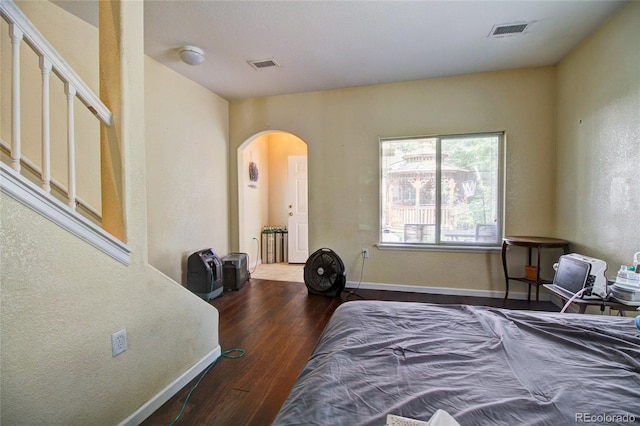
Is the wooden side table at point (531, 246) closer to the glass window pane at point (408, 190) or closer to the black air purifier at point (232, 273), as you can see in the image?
the glass window pane at point (408, 190)

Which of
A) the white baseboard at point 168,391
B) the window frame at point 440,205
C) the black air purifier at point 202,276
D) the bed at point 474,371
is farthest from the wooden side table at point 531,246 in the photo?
the black air purifier at point 202,276

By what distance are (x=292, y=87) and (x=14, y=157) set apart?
307 cm

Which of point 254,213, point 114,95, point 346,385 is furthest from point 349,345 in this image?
point 254,213

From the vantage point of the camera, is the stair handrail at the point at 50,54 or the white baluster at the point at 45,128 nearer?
the stair handrail at the point at 50,54

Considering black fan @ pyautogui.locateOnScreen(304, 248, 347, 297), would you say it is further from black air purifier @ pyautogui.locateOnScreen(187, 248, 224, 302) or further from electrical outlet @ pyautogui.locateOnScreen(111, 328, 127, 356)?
electrical outlet @ pyautogui.locateOnScreen(111, 328, 127, 356)

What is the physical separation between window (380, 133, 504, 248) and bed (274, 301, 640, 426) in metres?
2.20

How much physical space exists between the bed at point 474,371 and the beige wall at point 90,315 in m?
1.01

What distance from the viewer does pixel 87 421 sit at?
1.26 m

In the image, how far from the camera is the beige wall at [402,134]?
3219 mm

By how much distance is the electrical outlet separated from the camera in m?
1.38

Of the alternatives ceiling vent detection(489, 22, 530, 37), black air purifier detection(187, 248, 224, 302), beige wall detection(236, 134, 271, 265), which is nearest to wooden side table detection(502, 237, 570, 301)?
ceiling vent detection(489, 22, 530, 37)

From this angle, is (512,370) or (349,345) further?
(349,345)

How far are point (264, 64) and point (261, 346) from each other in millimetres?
2781

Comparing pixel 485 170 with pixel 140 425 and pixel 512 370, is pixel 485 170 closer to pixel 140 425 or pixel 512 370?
pixel 512 370
